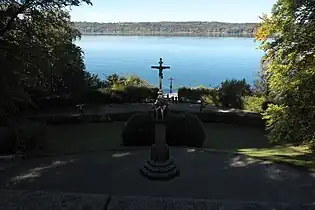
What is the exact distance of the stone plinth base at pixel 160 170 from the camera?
10.4 metres

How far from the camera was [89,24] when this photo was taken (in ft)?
346

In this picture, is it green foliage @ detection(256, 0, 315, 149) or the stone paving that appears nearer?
the stone paving

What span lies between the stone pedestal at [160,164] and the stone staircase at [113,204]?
7675 mm

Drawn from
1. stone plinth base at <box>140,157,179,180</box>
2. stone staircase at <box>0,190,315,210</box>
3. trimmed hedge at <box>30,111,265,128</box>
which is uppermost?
stone staircase at <box>0,190,315,210</box>

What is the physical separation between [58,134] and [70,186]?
31.7 ft

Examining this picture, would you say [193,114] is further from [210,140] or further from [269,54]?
[269,54]

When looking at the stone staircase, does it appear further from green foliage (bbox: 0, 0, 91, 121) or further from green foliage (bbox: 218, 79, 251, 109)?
green foliage (bbox: 218, 79, 251, 109)

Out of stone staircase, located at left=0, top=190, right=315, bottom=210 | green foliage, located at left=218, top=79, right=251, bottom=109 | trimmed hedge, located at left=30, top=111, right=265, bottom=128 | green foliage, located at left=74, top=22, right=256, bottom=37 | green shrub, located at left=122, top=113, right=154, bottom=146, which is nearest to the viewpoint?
stone staircase, located at left=0, top=190, right=315, bottom=210

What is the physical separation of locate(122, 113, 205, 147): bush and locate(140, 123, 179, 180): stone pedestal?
3.74 metres

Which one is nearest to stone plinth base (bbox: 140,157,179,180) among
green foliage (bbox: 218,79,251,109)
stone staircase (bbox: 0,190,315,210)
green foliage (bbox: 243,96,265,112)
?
stone staircase (bbox: 0,190,315,210)

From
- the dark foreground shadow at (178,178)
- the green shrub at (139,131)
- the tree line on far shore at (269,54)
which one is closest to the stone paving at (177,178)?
the dark foreground shadow at (178,178)

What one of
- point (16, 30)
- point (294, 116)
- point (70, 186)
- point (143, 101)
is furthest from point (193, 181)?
point (143, 101)

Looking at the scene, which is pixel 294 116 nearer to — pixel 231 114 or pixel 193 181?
pixel 193 181

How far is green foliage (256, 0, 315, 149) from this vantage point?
41.4 feet
